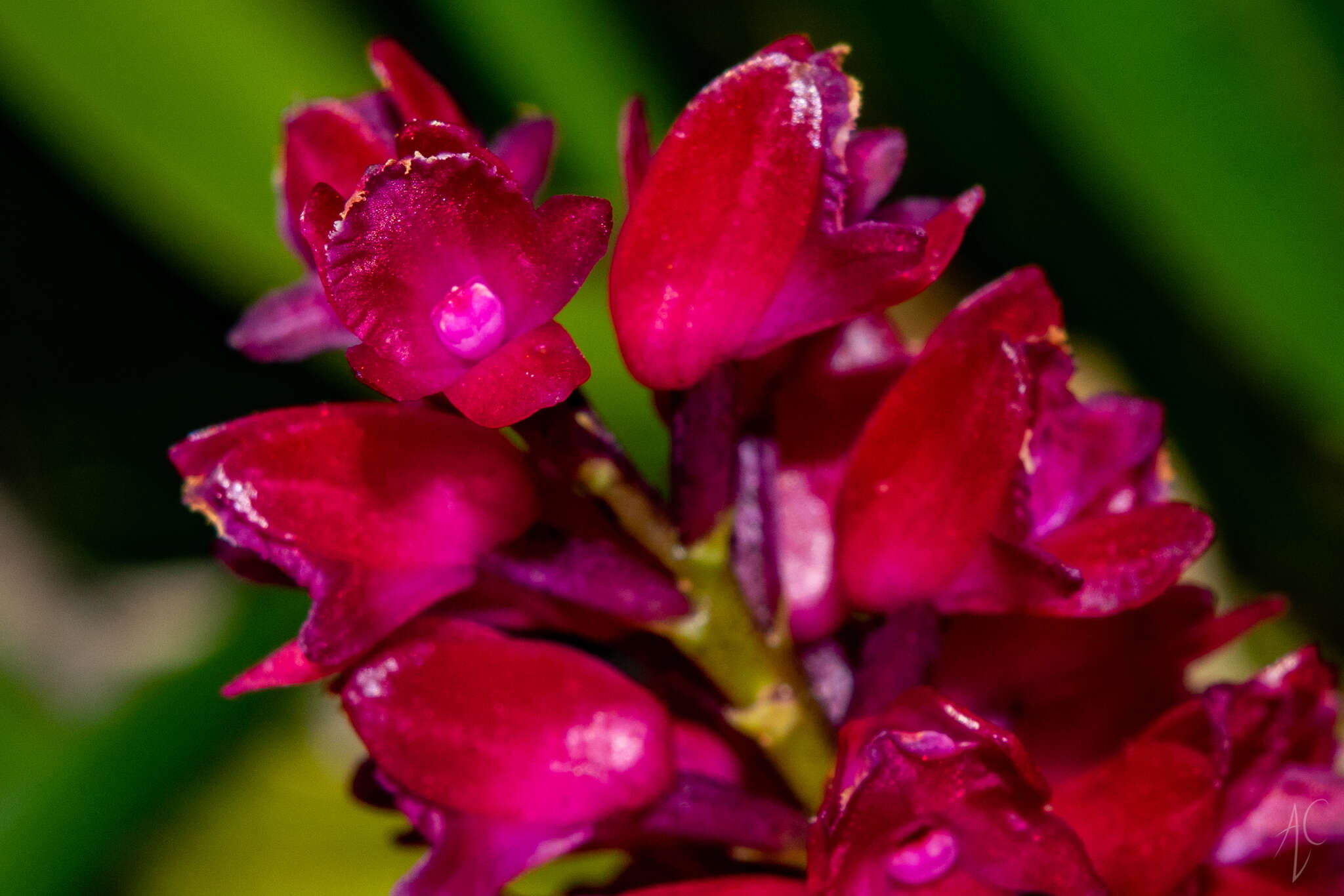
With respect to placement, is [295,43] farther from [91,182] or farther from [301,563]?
[301,563]

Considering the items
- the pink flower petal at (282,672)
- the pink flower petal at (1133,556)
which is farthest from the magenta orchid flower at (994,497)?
the pink flower petal at (282,672)

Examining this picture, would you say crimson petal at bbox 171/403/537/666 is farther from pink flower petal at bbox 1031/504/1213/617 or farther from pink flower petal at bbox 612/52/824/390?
pink flower petal at bbox 1031/504/1213/617

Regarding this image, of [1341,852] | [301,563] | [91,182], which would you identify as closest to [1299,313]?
[1341,852]

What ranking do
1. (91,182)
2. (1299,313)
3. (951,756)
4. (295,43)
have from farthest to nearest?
(91,182) < (295,43) < (1299,313) < (951,756)

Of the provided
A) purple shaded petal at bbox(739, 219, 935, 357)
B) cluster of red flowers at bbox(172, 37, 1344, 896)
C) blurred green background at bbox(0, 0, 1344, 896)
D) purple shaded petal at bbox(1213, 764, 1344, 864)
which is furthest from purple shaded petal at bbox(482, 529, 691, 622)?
blurred green background at bbox(0, 0, 1344, 896)

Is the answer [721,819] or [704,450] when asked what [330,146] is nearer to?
[704,450]

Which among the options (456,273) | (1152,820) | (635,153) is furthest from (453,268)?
(1152,820)
